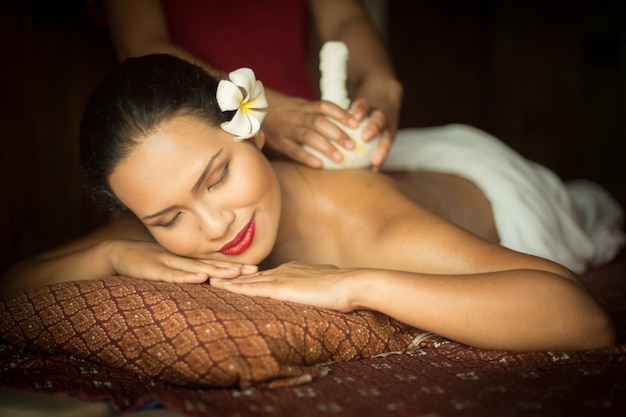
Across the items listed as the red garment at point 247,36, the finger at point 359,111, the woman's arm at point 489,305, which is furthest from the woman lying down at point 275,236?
the red garment at point 247,36

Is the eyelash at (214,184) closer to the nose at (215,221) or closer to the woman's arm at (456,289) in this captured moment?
the nose at (215,221)

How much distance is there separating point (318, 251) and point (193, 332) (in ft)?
1.99

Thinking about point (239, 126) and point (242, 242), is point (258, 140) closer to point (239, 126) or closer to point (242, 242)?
point (239, 126)

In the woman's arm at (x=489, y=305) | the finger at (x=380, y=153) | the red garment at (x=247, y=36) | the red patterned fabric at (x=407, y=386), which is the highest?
the red garment at (x=247, y=36)

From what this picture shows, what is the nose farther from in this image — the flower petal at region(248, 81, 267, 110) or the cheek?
the flower petal at region(248, 81, 267, 110)

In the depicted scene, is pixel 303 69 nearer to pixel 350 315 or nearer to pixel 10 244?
pixel 10 244

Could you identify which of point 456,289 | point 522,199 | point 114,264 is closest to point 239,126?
point 114,264

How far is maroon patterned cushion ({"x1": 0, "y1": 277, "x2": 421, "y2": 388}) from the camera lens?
48.1 inches

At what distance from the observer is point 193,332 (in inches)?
49.4

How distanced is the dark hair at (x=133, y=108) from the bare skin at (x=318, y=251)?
3 centimetres

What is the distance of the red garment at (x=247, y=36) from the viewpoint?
2467 millimetres

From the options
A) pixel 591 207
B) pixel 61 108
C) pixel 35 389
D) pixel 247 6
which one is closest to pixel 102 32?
pixel 61 108

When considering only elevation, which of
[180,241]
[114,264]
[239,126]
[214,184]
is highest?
[239,126]

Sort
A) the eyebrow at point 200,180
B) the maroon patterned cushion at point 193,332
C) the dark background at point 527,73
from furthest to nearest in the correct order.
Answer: the dark background at point 527,73, the eyebrow at point 200,180, the maroon patterned cushion at point 193,332
